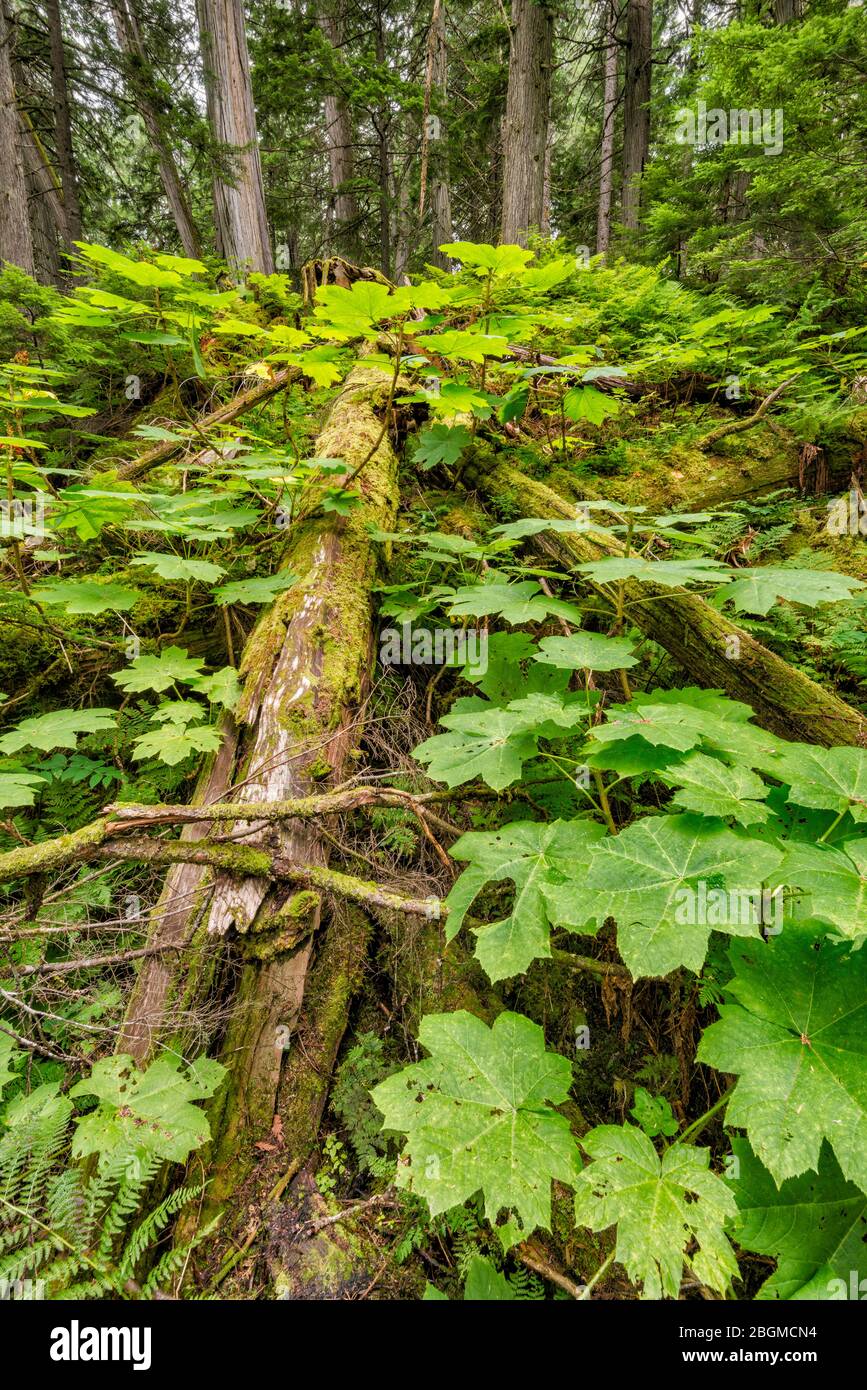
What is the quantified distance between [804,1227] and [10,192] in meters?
10.3

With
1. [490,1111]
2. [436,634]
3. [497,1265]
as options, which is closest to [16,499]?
[436,634]

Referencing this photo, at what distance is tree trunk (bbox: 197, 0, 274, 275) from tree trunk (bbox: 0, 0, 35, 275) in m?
2.23

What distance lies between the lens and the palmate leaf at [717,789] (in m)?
1.33

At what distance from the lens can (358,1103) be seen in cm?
178

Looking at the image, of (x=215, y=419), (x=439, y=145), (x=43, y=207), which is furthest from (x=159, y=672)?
(x=43, y=207)

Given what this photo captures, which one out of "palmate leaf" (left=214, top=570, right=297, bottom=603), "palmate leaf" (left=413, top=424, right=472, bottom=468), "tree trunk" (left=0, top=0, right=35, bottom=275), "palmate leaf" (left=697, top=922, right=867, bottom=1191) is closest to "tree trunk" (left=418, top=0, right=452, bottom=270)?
"tree trunk" (left=0, top=0, right=35, bottom=275)

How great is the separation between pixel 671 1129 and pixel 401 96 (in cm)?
1218

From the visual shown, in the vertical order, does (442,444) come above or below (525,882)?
above

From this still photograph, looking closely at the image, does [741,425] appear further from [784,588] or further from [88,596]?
[88,596]

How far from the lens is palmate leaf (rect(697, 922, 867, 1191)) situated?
1.08 metres

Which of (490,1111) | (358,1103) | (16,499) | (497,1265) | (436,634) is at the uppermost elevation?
(16,499)

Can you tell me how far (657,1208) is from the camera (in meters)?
1.23
